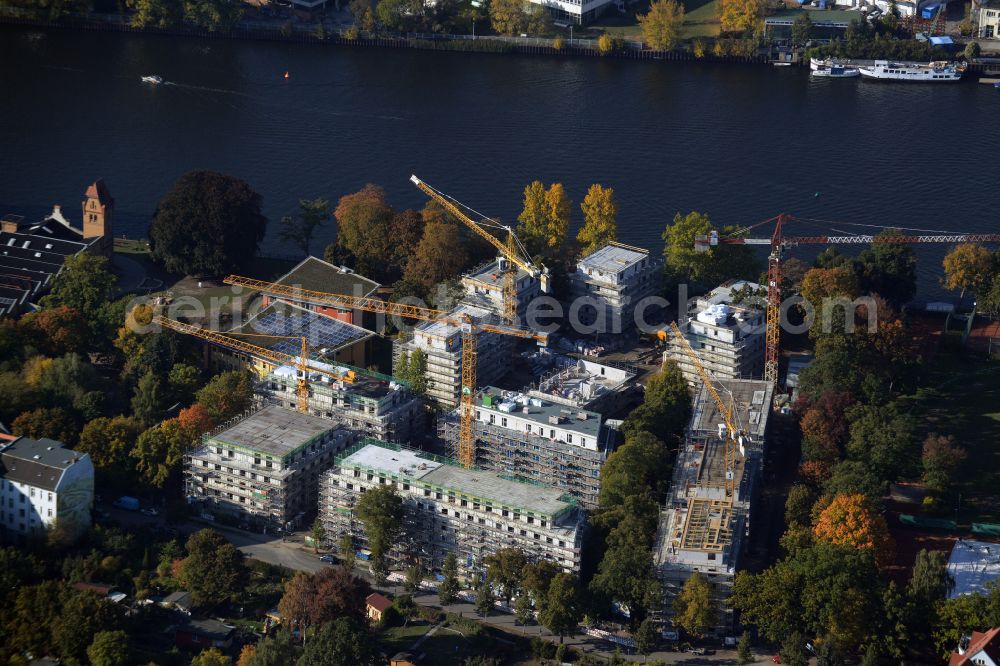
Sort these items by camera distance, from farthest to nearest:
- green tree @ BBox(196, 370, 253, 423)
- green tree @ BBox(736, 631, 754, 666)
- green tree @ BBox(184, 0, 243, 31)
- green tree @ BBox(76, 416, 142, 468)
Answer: green tree @ BBox(184, 0, 243, 31), green tree @ BBox(196, 370, 253, 423), green tree @ BBox(76, 416, 142, 468), green tree @ BBox(736, 631, 754, 666)

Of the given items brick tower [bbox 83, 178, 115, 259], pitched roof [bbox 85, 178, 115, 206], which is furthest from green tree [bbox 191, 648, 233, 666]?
pitched roof [bbox 85, 178, 115, 206]

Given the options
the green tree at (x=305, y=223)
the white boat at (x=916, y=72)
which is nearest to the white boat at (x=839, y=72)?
the white boat at (x=916, y=72)

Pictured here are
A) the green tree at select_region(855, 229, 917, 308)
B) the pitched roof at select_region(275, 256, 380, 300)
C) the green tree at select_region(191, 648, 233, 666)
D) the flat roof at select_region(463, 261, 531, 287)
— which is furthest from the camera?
the pitched roof at select_region(275, 256, 380, 300)

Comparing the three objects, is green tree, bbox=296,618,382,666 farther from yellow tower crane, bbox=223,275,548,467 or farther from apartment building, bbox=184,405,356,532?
yellow tower crane, bbox=223,275,548,467

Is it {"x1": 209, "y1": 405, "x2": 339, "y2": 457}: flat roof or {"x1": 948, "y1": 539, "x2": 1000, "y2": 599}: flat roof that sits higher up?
{"x1": 209, "y1": 405, "x2": 339, "y2": 457}: flat roof

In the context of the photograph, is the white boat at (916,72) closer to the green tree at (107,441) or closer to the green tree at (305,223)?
the green tree at (305,223)

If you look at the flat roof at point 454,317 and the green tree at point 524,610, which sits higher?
the flat roof at point 454,317
